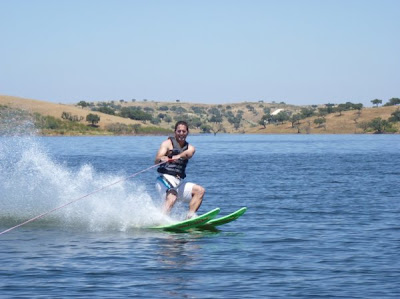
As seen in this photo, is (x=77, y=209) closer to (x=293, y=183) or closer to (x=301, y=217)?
(x=301, y=217)

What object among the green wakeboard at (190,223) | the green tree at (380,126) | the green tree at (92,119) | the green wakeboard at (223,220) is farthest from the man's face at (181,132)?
the green tree at (380,126)

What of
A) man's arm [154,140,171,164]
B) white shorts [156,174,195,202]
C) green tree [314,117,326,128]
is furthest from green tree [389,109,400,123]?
man's arm [154,140,171,164]

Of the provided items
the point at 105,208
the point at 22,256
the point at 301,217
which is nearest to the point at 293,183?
the point at 301,217

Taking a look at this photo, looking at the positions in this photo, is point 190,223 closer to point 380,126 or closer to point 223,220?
point 223,220

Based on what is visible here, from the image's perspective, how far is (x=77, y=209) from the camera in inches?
703

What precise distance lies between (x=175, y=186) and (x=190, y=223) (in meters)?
0.87

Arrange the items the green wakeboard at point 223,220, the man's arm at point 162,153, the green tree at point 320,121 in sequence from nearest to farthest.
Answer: the man's arm at point 162,153
the green wakeboard at point 223,220
the green tree at point 320,121

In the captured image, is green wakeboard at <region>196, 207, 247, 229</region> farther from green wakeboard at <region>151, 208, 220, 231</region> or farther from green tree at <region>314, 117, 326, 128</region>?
green tree at <region>314, 117, 326, 128</region>

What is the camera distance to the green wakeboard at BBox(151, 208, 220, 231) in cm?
1551

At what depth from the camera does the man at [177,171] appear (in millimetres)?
14875

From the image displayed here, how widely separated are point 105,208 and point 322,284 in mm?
7611

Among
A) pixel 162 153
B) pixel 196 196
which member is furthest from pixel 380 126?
pixel 162 153

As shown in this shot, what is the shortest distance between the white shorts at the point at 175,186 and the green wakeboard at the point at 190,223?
434mm

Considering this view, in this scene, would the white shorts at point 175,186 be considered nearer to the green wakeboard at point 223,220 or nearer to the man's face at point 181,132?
the man's face at point 181,132
